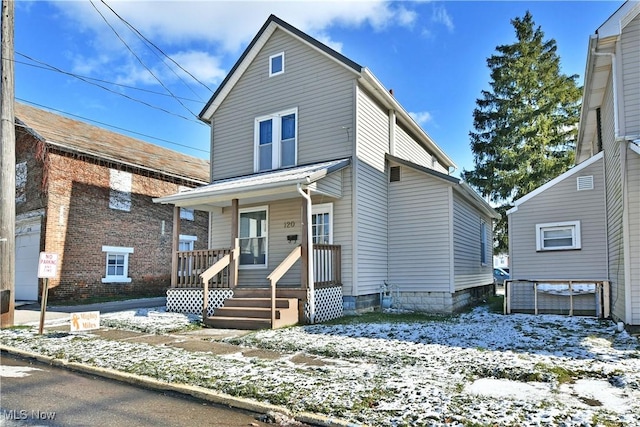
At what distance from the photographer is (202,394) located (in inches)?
210

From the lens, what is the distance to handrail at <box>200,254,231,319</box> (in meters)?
11.0

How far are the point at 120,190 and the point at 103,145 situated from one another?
242 centimetres

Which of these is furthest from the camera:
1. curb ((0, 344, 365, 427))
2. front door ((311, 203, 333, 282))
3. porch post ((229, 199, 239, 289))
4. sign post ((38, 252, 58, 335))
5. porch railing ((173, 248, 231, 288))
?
porch railing ((173, 248, 231, 288))

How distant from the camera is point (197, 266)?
507 inches

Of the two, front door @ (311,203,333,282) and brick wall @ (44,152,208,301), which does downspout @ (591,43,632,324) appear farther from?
brick wall @ (44,152,208,301)

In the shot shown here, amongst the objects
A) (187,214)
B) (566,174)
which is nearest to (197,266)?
(187,214)

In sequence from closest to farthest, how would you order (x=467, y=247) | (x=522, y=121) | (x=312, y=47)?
1. (x=312, y=47)
2. (x=467, y=247)
3. (x=522, y=121)

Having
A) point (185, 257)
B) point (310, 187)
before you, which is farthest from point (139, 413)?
point (185, 257)

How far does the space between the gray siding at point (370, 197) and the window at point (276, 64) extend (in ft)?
9.27

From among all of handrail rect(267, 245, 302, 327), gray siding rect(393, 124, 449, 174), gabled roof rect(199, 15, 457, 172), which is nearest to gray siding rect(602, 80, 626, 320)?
gabled roof rect(199, 15, 457, 172)

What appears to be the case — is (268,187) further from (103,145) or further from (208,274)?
(103,145)

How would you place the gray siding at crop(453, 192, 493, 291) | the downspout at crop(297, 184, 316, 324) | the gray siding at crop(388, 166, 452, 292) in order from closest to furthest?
the downspout at crop(297, 184, 316, 324)
the gray siding at crop(388, 166, 452, 292)
the gray siding at crop(453, 192, 493, 291)

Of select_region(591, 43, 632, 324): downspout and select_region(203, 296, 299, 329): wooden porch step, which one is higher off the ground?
select_region(591, 43, 632, 324): downspout

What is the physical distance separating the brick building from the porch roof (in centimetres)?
632
